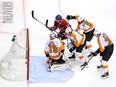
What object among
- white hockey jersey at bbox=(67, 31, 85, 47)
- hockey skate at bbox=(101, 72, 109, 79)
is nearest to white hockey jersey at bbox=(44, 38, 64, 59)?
white hockey jersey at bbox=(67, 31, 85, 47)

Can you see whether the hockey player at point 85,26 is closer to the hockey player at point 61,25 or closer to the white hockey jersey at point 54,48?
the hockey player at point 61,25

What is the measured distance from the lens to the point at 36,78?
266 cm

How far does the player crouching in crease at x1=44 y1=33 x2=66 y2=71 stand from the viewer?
2.70m

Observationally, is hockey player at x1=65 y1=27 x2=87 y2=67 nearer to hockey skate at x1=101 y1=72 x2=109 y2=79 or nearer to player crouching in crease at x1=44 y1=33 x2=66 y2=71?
player crouching in crease at x1=44 y1=33 x2=66 y2=71

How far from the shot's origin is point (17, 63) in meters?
2.71

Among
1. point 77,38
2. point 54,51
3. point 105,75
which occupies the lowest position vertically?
point 105,75

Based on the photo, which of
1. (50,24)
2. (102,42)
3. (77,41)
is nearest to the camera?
(102,42)

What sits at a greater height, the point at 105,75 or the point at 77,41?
the point at 77,41

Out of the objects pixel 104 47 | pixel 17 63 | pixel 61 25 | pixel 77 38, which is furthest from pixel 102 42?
pixel 17 63

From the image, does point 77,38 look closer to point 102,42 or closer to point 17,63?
point 102,42

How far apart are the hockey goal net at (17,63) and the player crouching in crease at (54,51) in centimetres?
18

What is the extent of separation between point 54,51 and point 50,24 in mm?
917

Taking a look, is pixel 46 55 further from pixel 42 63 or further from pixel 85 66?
pixel 85 66

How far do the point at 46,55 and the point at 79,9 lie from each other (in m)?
1.25
